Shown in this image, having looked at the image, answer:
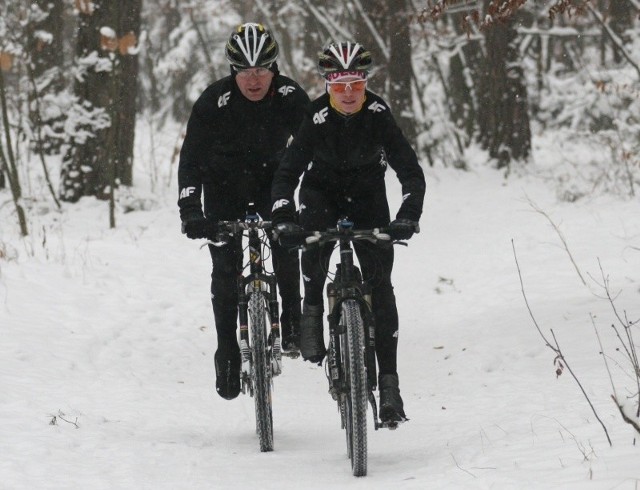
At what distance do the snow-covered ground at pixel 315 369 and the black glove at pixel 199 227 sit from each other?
131 centimetres

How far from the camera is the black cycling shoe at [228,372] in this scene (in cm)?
627

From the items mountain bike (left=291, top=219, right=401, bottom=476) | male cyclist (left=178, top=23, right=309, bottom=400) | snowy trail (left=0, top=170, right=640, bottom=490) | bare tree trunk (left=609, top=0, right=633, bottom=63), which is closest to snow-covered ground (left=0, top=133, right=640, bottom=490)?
snowy trail (left=0, top=170, right=640, bottom=490)

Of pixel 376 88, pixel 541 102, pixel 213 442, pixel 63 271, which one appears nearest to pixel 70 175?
pixel 63 271

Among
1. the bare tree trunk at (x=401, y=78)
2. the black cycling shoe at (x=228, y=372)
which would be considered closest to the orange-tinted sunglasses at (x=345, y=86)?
the black cycling shoe at (x=228, y=372)

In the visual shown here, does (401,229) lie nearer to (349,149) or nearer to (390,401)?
(349,149)

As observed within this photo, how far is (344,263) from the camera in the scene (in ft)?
17.1

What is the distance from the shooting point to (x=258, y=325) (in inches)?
224

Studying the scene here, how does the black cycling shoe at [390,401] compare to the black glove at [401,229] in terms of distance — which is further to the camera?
the black cycling shoe at [390,401]

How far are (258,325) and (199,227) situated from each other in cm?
71

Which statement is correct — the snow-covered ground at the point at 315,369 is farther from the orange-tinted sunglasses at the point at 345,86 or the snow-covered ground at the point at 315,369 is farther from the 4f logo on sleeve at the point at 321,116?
the orange-tinted sunglasses at the point at 345,86

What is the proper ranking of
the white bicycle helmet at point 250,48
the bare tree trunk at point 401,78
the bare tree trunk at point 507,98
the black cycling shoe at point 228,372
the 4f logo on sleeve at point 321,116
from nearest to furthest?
the 4f logo on sleeve at point 321,116
the white bicycle helmet at point 250,48
the black cycling shoe at point 228,372
the bare tree trunk at point 507,98
the bare tree trunk at point 401,78

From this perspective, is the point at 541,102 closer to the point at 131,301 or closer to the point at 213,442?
the point at 131,301

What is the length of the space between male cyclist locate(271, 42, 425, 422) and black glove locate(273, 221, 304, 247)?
0.04ft

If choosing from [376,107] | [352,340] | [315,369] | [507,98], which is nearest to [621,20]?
[507,98]
